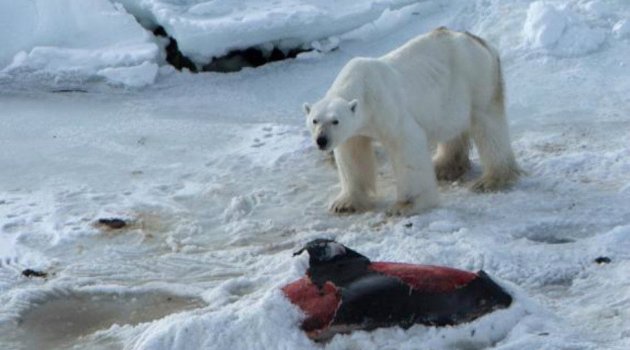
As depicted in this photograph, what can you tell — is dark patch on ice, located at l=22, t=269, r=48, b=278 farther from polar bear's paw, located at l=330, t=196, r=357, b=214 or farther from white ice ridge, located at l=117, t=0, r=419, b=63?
white ice ridge, located at l=117, t=0, r=419, b=63

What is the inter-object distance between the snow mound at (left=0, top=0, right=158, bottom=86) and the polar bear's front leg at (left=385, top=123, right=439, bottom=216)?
308 centimetres

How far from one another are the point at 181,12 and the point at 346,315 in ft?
16.7

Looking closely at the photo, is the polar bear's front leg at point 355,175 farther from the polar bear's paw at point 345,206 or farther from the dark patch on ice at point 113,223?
the dark patch on ice at point 113,223

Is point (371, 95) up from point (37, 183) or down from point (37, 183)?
up

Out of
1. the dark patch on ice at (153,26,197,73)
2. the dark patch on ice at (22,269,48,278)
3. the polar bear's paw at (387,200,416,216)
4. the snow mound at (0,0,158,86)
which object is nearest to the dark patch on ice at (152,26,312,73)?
the dark patch on ice at (153,26,197,73)

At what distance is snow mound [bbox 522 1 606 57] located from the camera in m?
8.51

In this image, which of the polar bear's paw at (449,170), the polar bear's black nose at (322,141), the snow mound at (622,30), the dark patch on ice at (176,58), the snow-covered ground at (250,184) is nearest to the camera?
the snow-covered ground at (250,184)

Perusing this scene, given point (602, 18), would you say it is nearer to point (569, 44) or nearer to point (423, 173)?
point (569, 44)

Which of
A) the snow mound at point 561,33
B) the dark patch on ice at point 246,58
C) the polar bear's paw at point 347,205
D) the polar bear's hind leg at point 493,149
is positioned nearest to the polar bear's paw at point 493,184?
the polar bear's hind leg at point 493,149

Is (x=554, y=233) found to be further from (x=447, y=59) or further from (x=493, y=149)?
(x=447, y=59)

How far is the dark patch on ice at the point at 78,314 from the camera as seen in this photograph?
5031 mm

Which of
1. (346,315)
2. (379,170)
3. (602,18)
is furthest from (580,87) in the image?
(346,315)

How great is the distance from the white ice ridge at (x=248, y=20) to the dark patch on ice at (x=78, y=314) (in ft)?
12.5

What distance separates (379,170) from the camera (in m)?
7.08
